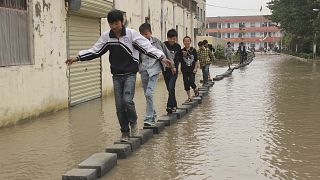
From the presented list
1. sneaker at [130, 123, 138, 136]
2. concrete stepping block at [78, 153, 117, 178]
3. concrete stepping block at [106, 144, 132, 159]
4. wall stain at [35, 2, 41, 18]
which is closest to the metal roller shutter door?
wall stain at [35, 2, 41, 18]

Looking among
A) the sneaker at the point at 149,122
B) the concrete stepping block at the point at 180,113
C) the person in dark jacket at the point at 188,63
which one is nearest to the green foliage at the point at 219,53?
the person in dark jacket at the point at 188,63

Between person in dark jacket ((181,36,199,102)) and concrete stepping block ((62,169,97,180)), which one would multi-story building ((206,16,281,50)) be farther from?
concrete stepping block ((62,169,97,180))

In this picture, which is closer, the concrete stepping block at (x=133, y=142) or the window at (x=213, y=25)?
the concrete stepping block at (x=133, y=142)

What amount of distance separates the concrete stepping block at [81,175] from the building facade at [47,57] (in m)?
3.82

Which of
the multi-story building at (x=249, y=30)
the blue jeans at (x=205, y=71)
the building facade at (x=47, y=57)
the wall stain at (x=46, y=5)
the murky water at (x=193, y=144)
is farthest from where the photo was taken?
the multi-story building at (x=249, y=30)

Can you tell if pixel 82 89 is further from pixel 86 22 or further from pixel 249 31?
pixel 249 31

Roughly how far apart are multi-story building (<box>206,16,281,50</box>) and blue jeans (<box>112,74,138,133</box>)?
4308 inches

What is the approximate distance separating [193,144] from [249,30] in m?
111

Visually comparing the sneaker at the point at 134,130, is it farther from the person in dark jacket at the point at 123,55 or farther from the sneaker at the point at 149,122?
the sneaker at the point at 149,122

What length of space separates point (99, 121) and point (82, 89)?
3.33 m

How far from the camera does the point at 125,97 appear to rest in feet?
23.6

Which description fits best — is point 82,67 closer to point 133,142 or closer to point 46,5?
point 46,5

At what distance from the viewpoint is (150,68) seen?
338 inches

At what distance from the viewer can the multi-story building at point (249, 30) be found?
Result: 11594 centimetres
